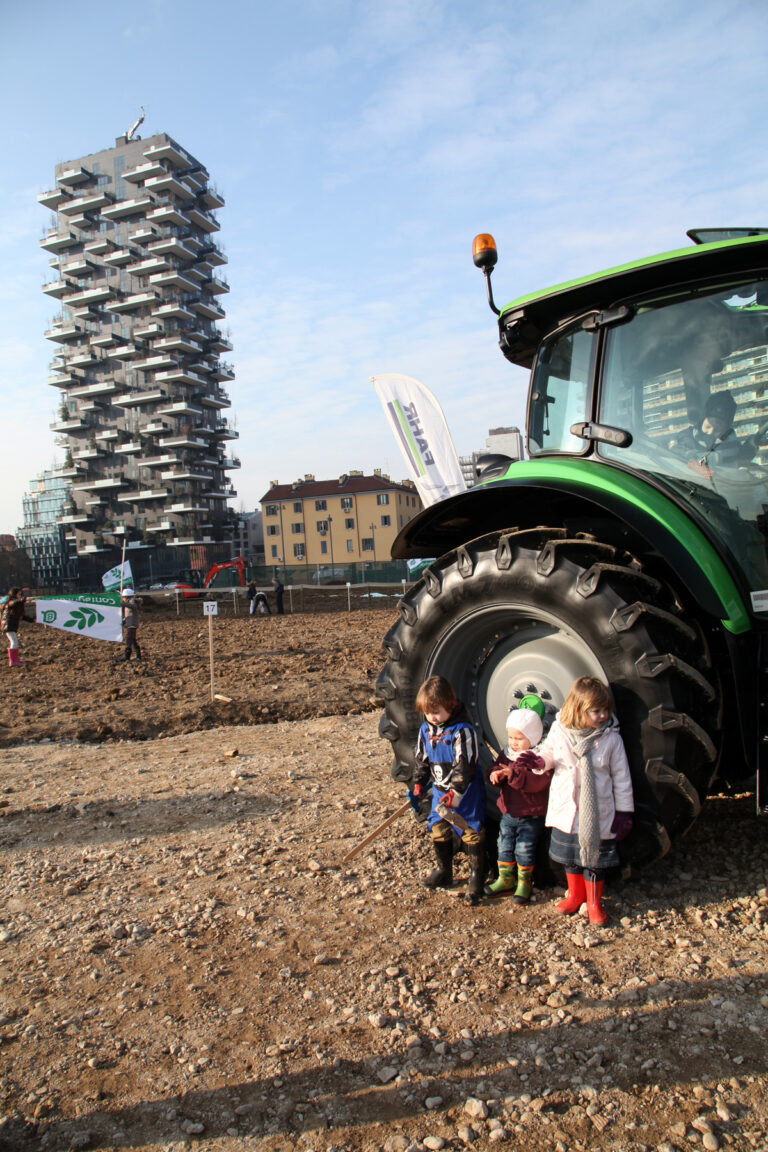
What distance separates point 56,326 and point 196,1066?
10065 centimetres

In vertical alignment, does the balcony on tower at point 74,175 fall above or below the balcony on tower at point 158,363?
above

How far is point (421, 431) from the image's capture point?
10.8m

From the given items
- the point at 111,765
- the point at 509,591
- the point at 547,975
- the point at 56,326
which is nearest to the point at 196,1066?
the point at 547,975

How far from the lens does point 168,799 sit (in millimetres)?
Result: 5109

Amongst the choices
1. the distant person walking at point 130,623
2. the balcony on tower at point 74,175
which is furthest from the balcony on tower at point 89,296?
the distant person walking at point 130,623

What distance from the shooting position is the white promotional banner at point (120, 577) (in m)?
17.0

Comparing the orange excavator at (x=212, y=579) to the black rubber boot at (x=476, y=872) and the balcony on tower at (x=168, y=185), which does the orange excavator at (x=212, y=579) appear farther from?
the balcony on tower at (x=168, y=185)

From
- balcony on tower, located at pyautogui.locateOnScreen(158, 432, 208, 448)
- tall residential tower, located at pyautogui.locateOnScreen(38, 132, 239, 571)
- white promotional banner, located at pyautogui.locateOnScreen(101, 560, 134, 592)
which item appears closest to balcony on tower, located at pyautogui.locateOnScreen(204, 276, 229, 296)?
tall residential tower, located at pyautogui.locateOnScreen(38, 132, 239, 571)

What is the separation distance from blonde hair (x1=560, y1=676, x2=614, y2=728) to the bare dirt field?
31.4 inches

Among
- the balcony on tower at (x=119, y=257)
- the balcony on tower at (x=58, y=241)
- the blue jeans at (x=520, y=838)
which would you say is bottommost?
the blue jeans at (x=520, y=838)

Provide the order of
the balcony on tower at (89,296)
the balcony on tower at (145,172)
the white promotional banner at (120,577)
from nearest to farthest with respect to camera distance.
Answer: the white promotional banner at (120,577)
the balcony on tower at (145,172)
the balcony on tower at (89,296)

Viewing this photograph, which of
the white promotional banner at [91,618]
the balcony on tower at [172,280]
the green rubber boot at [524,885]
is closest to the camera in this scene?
the green rubber boot at [524,885]

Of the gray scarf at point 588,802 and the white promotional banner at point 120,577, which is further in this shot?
the white promotional banner at point 120,577

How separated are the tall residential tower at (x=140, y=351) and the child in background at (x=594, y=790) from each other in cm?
8057
